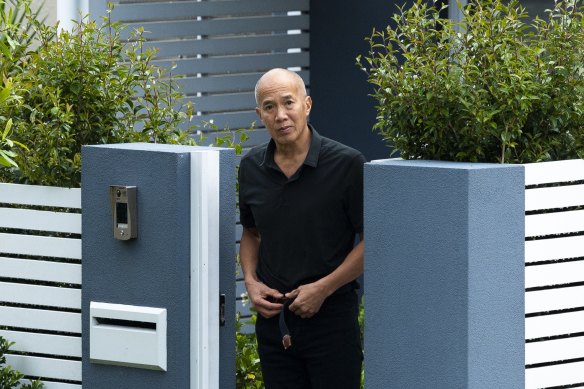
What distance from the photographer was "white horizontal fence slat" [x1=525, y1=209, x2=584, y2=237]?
16.9ft

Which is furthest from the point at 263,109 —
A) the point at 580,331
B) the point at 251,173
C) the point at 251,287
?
the point at 580,331

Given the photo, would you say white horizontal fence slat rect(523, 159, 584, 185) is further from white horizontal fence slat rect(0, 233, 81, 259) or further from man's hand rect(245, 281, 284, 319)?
white horizontal fence slat rect(0, 233, 81, 259)

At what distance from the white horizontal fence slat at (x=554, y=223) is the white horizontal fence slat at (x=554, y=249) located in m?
0.03

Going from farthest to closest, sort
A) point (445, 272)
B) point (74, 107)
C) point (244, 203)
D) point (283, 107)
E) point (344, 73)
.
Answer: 1. point (344, 73)
2. point (74, 107)
3. point (244, 203)
4. point (283, 107)
5. point (445, 272)

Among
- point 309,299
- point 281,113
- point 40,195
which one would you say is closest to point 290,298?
point 309,299

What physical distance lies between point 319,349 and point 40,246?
1.67 meters

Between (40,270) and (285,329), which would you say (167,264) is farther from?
(40,270)

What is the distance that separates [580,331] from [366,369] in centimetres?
88

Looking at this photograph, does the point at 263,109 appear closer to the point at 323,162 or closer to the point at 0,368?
the point at 323,162

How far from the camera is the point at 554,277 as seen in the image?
17.1 ft

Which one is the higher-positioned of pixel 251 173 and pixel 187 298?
pixel 251 173

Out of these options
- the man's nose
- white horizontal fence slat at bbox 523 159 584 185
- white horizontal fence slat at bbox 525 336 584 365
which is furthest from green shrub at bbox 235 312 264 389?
white horizontal fence slat at bbox 523 159 584 185

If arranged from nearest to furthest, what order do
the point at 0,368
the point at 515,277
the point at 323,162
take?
the point at 515,277 → the point at 323,162 → the point at 0,368

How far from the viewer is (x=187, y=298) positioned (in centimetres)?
586
